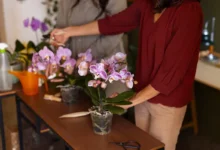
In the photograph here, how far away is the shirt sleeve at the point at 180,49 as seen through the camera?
1322 mm

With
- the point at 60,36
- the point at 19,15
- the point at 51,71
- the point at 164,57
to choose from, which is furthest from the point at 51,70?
the point at 19,15

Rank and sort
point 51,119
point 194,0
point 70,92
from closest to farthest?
1. point 194,0
2. point 51,119
3. point 70,92

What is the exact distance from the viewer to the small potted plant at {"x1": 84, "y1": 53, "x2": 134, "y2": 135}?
1.34 m

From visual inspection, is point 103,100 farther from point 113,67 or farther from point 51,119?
point 51,119

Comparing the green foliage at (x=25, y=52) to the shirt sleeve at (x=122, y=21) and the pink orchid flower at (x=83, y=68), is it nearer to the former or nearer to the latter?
the shirt sleeve at (x=122, y=21)

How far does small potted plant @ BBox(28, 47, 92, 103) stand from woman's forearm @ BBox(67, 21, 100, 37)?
160 millimetres

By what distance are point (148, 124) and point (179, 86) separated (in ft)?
0.90

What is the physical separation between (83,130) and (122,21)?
1.88ft

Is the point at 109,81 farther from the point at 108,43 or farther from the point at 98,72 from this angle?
the point at 108,43

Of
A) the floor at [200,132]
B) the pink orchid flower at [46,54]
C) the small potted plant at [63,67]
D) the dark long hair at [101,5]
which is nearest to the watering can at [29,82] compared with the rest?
the small potted plant at [63,67]

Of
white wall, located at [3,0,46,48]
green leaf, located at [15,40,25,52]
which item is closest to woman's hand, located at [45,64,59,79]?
green leaf, located at [15,40,25,52]

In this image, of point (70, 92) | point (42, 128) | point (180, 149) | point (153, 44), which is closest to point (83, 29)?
point (70, 92)

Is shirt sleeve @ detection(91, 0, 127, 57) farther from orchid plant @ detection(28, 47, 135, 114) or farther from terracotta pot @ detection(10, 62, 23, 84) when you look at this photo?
terracotta pot @ detection(10, 62, 23, 84)

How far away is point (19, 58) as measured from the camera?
2.04 m
